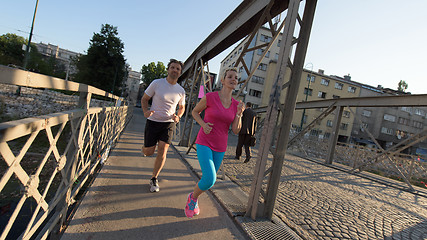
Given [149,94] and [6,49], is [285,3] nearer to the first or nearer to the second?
[149,94]

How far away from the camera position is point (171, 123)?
3434 millimetres

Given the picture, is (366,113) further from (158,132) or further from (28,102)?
(28,102)

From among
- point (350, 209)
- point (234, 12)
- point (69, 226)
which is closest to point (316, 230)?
point (350, 209)

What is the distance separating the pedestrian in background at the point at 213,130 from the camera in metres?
2.58

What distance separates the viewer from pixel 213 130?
104 inches

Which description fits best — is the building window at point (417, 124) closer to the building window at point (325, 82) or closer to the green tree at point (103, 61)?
the building window at point (325, 82)

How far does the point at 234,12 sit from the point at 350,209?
475 centimetres

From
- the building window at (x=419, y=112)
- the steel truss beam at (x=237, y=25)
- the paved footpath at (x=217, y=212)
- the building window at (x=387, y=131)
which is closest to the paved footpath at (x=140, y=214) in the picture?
the paved footpath at (x=217, y=212)

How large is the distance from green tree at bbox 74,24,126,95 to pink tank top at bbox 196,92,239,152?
1374 inches

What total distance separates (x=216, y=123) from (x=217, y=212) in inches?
51.1

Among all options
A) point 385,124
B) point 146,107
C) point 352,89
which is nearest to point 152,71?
point 352,89

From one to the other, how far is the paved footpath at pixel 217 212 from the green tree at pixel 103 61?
3297 centimetres

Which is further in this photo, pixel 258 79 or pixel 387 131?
pixel 387 131

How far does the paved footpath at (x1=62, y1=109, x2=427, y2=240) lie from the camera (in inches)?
93.7
